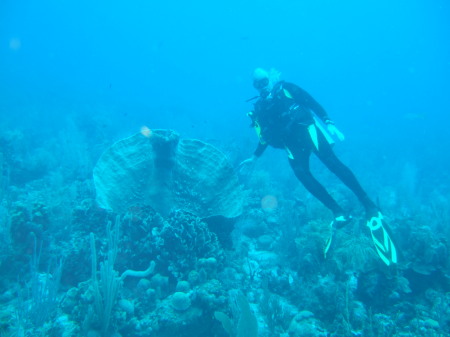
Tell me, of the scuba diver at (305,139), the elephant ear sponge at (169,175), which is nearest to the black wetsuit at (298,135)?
the scuba diver at (305,139)

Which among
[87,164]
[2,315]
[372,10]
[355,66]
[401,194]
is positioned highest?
[372,10]

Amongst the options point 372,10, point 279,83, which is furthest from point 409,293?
point 372,10

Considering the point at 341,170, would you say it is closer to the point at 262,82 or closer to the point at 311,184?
the point at 311,184

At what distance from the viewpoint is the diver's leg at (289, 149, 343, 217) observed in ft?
18.9

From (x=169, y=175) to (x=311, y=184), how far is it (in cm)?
304

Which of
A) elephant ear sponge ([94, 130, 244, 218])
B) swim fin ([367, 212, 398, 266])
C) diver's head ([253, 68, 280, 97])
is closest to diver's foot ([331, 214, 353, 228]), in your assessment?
swim fin ([367, 212, 398, 266])

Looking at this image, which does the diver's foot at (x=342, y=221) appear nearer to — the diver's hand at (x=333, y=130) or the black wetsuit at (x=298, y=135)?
the black wetsuit at (x=298, y=135)

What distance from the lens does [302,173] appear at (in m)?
5.93

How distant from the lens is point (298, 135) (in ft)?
20.2

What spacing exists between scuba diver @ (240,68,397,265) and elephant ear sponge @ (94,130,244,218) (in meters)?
1.39

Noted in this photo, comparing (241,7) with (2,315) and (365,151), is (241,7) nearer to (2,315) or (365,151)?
(365,151)

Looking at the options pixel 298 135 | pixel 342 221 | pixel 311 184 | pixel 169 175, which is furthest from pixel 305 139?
pixel 169 175

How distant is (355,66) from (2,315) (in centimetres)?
18705

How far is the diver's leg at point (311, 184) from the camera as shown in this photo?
227 inches
